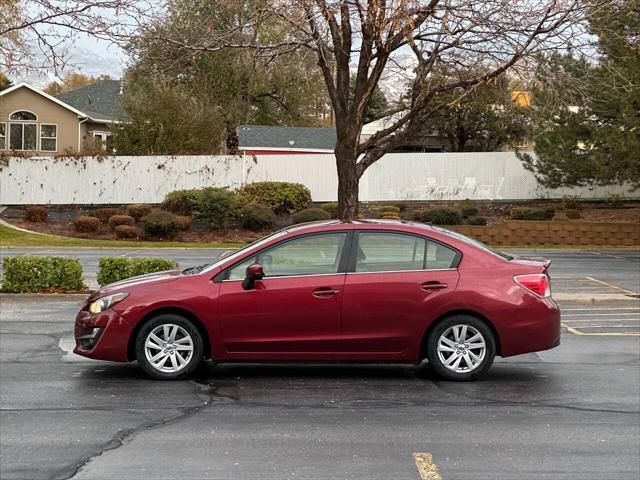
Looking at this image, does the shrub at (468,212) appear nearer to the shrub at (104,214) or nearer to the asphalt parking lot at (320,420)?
the shrub at (104,214)

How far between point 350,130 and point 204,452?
11152 mm

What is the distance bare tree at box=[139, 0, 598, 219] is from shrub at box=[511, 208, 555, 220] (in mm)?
16175

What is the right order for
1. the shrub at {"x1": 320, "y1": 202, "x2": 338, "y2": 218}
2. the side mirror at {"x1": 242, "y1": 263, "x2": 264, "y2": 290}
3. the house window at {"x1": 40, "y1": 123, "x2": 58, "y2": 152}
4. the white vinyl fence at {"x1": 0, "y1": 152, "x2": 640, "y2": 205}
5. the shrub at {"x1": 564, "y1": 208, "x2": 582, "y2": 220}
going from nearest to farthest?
the side mirror at {"x1": 242, "y1": 263, "x2": 264, "y2": 290}, the shrub at {"x1": 320, "y1": 202, "x2": 338, "y2": 218}, the shrub at {"x1": 564, "y1": 208, "x2": 582, "y2": 220}, the white vinyl fence at {"x1": 0, "y1": 152, "x2": 640, "y2": 205}, the house window at {"x1": 40, "y1": 123, "x2": 58, "y2": 152}

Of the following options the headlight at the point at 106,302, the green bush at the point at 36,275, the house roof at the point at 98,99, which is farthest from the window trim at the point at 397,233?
the house roof at the point at 98,99

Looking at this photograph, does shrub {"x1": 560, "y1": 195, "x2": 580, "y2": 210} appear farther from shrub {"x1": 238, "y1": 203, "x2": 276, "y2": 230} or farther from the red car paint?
the red car paint

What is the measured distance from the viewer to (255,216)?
3356cm

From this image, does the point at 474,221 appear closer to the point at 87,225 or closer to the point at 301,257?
the point at 87,225

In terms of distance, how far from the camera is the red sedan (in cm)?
849

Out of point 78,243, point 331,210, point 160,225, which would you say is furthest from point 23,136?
point 331,210

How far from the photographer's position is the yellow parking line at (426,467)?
578cm

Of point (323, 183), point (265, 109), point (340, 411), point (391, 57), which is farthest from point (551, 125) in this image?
point (340, 411)

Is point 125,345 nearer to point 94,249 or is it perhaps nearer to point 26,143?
point 94,249

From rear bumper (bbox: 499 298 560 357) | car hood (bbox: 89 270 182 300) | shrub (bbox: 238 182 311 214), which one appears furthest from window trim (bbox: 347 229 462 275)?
shrub (bbox: 238 182 311 214)

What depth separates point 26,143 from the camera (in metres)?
47.1
